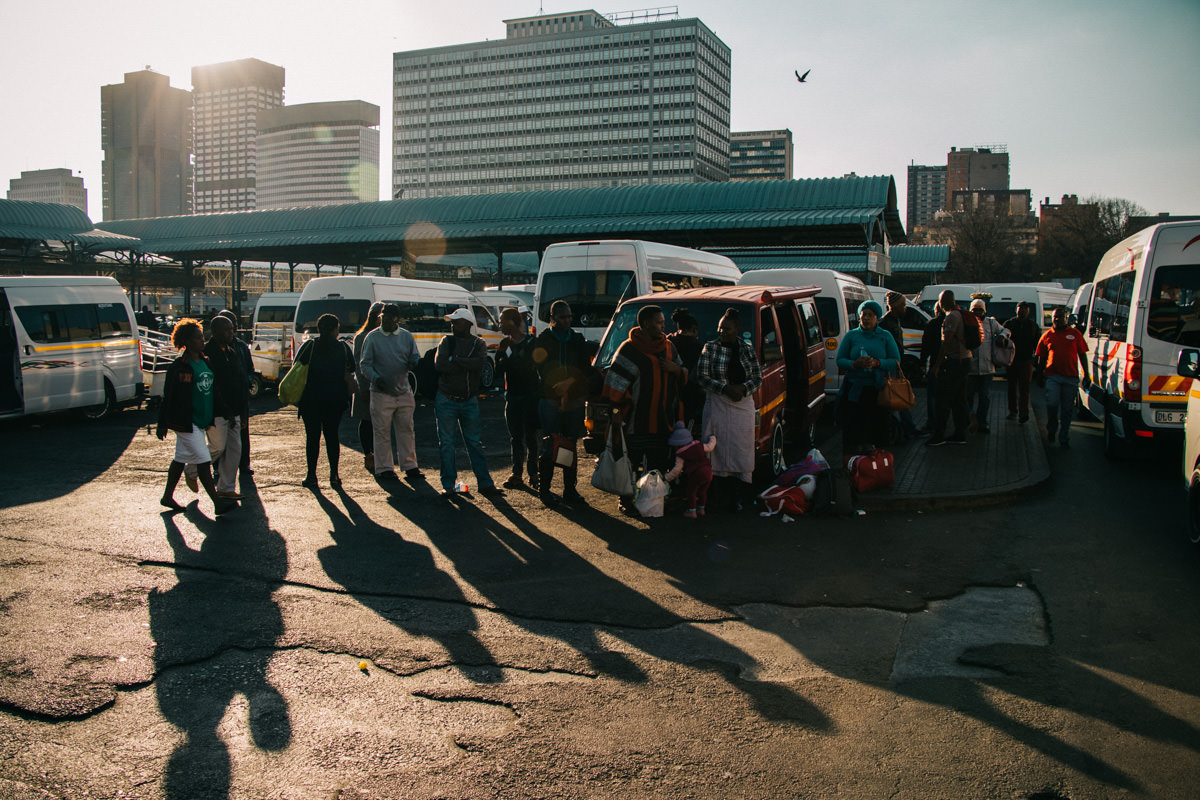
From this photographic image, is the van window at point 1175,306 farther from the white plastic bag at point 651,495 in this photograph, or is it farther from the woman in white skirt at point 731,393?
the white plastic bag at point 651,495

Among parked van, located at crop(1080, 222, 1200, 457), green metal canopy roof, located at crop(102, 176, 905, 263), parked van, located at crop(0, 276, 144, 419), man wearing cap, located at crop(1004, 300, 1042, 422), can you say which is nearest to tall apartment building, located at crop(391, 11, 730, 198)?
green metal canopy roof, located at crop(102, 176, 905, 263)

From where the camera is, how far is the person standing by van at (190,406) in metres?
7.57

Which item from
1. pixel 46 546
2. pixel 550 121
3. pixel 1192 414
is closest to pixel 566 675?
pixel 46 546

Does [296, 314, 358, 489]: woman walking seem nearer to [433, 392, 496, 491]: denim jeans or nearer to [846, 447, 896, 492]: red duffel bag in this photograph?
[433, 392, 496, 491]: denim jeans

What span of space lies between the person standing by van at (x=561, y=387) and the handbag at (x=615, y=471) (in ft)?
1.91

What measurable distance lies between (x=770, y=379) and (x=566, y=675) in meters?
4.92

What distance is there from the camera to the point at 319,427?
932 centimetres

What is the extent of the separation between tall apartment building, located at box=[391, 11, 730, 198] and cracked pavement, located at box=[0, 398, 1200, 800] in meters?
153

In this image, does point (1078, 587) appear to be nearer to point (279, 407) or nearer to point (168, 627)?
point (168, 627)

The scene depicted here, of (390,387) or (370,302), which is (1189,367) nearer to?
(390,387)

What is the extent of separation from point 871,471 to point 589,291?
28.3 ft

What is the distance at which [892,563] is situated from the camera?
6188mm

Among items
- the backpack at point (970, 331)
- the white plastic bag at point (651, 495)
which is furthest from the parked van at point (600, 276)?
the white plastic bag at point (651, 495)

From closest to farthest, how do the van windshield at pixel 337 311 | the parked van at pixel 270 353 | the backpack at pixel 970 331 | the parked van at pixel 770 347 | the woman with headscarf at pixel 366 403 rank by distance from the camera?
the parked van at pixel 770 347 → the woman with headscarf at pixel 366 403 → the backpack at pixel 970 331 → the van windshield at pixel 337 311 → the parked van at pixel 270 353
